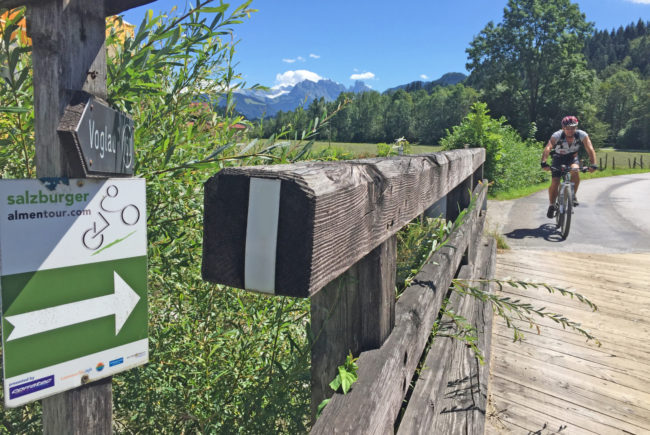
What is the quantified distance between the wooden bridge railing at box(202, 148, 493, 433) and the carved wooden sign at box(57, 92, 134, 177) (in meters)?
0.42

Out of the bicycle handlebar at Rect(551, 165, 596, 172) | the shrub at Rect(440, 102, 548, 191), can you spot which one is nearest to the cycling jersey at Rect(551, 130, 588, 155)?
the bicycle handlebar at Rect(551, 165, 596, 172)

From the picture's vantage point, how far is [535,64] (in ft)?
125

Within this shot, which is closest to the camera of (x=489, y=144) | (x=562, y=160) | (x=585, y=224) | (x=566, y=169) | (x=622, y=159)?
(x=566, y=169)

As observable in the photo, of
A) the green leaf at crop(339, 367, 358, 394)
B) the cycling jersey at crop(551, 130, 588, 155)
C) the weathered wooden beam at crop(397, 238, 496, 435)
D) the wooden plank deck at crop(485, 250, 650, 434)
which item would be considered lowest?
the wooden plank deck at crop(485, 250, 650, 434)

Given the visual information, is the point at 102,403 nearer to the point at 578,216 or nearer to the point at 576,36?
the point at 578,216

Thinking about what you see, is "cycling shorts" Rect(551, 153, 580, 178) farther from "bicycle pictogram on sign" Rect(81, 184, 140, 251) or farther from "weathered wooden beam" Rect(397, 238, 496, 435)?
"bicycle pictogram on sign" Rect(81, 184, 140, 251)

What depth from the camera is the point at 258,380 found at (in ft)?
6.00

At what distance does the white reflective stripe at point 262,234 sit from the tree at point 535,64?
4130cm

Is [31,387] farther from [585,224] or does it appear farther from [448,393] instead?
[585,224]

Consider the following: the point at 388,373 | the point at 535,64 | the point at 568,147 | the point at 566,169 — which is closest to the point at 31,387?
the point at 388,373

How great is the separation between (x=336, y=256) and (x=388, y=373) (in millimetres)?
519

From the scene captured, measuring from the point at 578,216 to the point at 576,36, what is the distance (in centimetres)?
3335

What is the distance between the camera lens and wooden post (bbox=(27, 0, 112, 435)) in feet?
3.41

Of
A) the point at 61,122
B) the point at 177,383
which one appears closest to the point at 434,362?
the point at 177,383
